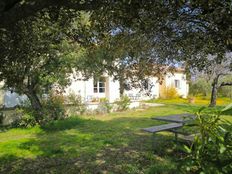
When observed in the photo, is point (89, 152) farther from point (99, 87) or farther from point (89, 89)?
point (99, 87)

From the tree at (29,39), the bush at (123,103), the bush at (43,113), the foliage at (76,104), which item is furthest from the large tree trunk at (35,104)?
the bush at (123,103)

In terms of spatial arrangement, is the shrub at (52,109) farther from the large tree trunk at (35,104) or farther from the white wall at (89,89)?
the white wall at (89,89)

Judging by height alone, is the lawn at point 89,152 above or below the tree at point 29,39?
below

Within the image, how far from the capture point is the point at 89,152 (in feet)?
29.6

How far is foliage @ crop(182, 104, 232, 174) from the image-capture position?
1589mm

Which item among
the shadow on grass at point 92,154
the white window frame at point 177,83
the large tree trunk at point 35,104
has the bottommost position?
the shadow on grass at point 92,154

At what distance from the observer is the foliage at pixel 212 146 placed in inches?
62.6

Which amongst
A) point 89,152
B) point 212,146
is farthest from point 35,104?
point 212,146

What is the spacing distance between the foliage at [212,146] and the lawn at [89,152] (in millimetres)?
3667

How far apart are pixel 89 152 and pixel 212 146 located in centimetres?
771

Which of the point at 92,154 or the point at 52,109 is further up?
the point at 52,109

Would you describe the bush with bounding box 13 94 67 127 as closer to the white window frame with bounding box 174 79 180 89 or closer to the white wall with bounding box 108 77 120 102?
the white wall with bounding box 108 77 120 102

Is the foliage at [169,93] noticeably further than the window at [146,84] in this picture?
Yes

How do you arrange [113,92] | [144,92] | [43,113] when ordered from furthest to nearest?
[113,92] < [43,113] < [144,92]
